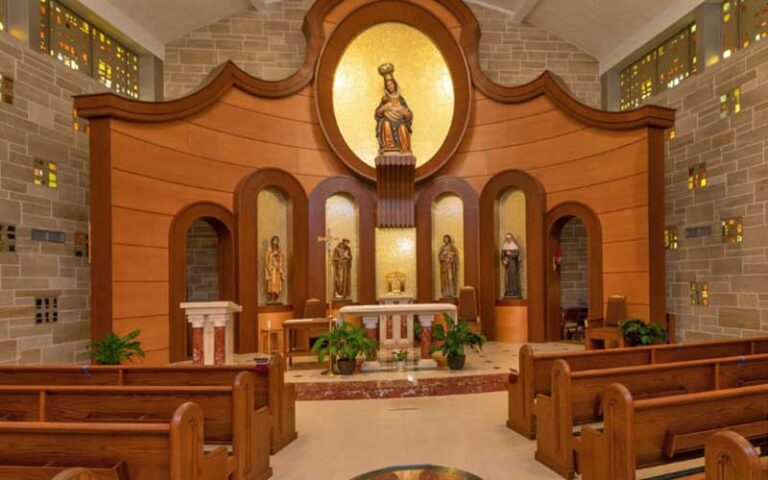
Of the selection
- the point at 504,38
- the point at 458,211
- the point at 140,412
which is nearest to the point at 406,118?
the point at 458,211

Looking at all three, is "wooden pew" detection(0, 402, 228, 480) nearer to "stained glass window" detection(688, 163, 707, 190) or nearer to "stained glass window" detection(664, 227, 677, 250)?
"stained glass window" detection(688, 163, 707, 190)

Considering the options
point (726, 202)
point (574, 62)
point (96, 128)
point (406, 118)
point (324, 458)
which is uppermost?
point (574, 62)

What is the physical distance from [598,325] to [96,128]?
26.6ft

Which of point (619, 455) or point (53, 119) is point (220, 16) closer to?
point (53, 119)

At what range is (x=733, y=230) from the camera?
8039 millimetres

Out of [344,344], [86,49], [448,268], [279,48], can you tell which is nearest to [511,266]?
[448,268]

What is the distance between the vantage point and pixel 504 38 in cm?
1123

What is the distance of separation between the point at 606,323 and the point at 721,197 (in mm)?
2615

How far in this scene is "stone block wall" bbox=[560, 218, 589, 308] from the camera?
12359mm

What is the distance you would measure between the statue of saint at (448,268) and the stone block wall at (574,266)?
3.32 metres

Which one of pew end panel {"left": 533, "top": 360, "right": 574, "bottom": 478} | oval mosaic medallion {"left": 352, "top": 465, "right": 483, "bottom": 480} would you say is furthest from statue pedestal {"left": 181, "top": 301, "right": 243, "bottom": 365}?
pew end panel {"left": 533, "top": 360, "right": 574, "bottom": 478}

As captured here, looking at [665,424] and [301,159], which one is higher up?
[301,159]

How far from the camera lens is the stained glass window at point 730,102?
26.1ft

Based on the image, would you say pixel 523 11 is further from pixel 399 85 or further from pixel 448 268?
pixel 448 268
